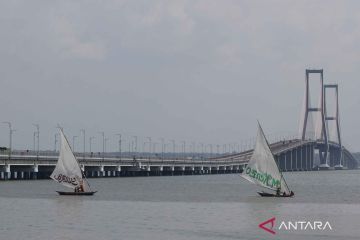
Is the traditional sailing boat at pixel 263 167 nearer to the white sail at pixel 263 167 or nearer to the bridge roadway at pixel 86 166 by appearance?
the white sail at pixel 263 167

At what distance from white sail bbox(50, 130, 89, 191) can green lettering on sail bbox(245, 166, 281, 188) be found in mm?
15081

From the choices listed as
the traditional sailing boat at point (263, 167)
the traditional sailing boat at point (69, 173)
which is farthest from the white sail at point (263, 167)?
the traditional sailing boat at point (69, 173)

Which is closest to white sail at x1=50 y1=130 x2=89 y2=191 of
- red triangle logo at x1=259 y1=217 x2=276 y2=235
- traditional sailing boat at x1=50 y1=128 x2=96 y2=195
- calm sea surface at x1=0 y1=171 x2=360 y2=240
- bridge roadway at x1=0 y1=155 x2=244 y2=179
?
traditional sailing boat at x1=50 y1=128 x2=96 y2=195

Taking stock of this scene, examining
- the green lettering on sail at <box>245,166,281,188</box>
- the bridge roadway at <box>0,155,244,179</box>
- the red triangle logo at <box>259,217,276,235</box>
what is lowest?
the red triangle logo at <box>259,217,276,235</box>

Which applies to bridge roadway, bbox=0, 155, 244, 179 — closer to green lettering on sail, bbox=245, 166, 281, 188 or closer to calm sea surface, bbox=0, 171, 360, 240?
calm sea surface, bbox=0, 171, 360, 240

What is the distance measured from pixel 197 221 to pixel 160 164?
469ft

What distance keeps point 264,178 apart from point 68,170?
17438 mm

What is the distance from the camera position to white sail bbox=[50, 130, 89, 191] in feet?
268

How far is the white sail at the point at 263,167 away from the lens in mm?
79875

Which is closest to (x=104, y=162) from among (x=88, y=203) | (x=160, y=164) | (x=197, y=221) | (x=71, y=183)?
(x=160, y=164)

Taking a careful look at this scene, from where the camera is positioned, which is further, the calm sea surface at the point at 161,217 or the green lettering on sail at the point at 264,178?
the green lettering on sail at the point at 264,178

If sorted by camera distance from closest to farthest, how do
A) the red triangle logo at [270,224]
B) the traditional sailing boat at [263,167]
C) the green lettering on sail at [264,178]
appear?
the red triangle logo at [270,224] < the traditional sailing boat at [263,167] < the green lettering on sail at [264,178]

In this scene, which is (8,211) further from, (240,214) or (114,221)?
(240,214)

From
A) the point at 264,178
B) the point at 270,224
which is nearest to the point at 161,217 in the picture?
the point at 270,224
